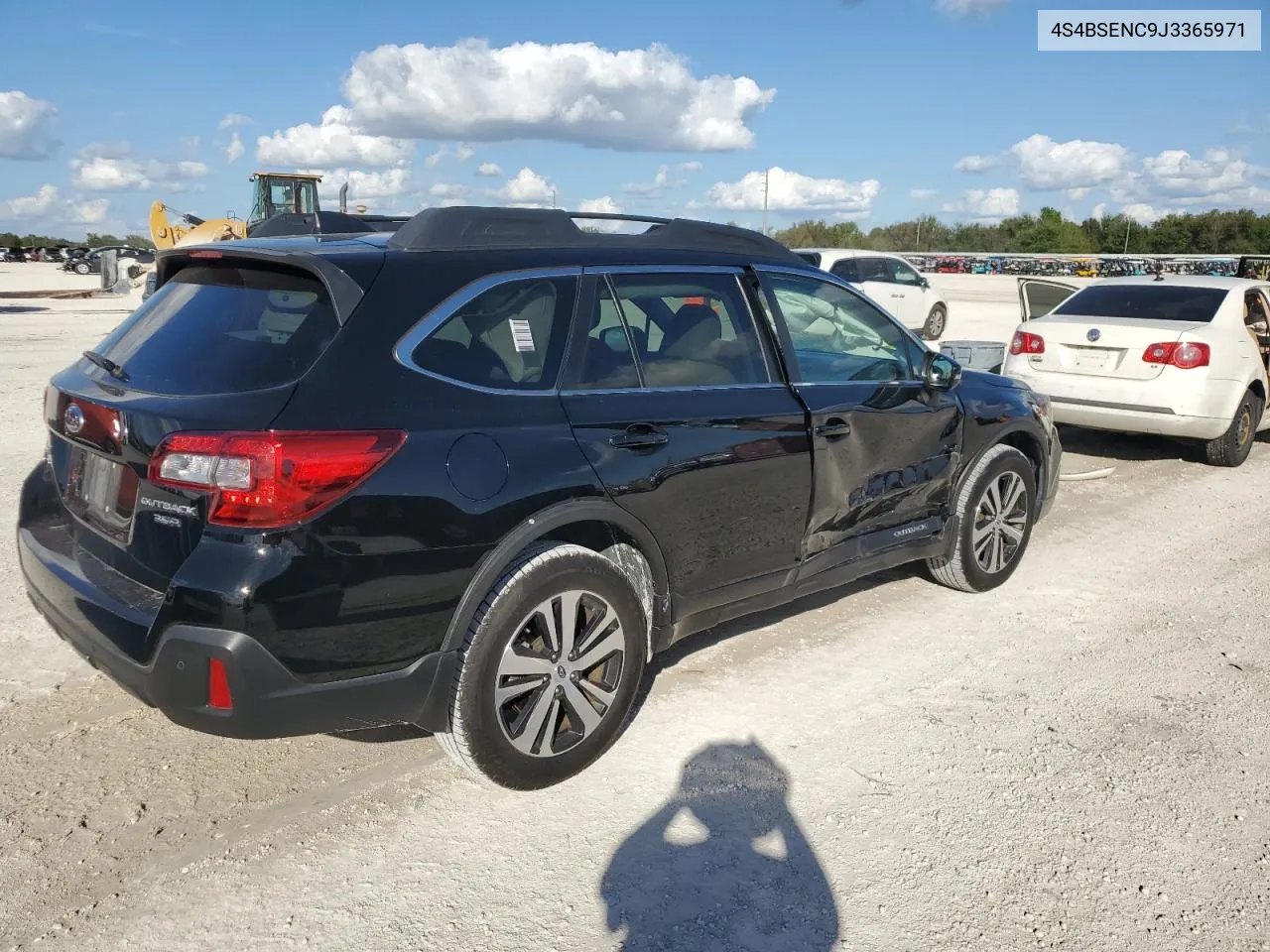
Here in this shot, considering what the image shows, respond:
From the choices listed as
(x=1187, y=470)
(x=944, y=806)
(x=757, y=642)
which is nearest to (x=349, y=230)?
(x=757, y=642)

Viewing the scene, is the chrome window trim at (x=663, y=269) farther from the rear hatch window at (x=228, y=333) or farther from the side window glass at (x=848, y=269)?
the side window glass at (x=848, y=269)

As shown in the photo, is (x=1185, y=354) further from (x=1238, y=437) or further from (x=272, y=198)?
(x=272, y=198)

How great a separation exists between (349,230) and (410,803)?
2.36 meters

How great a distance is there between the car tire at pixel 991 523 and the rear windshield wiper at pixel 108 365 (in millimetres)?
3789

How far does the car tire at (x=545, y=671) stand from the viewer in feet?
10.2

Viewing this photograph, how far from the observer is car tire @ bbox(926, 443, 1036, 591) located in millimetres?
5168

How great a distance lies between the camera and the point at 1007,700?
4.15 metres

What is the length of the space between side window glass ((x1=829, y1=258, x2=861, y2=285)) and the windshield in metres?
8.75

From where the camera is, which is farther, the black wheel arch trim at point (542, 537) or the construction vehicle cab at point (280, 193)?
the construction vehicle cab at point (280, 193)

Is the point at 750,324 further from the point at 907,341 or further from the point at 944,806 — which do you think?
the point at 944,806

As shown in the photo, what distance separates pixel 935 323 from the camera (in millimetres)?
20906

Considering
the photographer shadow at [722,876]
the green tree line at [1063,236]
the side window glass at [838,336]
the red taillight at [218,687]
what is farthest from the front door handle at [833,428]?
the green tree line at [1063,236]

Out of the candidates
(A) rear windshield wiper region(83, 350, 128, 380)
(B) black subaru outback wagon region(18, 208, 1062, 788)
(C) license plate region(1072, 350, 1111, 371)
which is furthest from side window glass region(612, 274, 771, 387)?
(C) license plate region(1072, 350, 1111, 371)

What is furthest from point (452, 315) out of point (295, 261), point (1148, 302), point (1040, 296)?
point (1040, 296)
